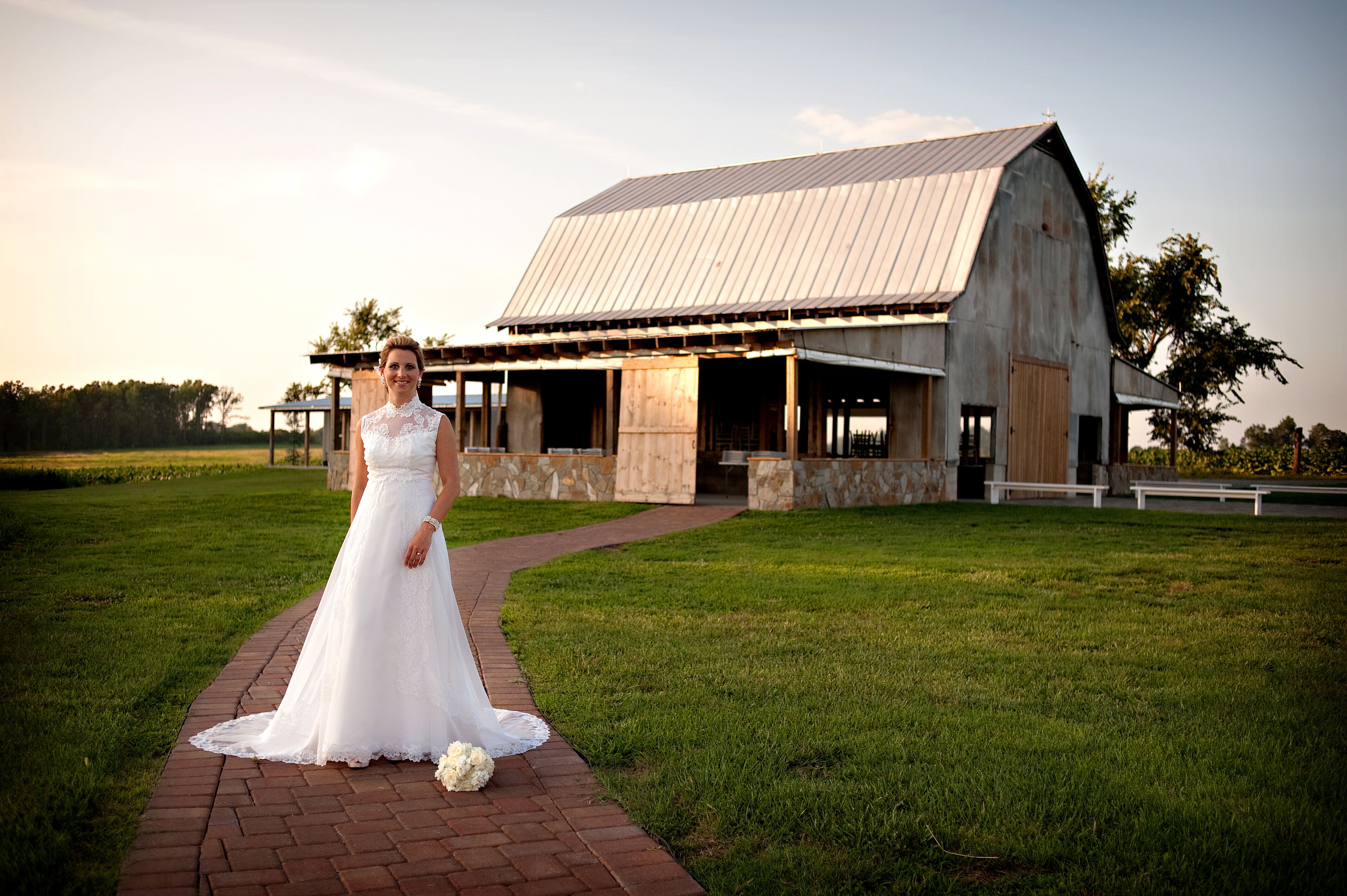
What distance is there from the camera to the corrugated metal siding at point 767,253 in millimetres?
21750

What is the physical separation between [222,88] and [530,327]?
12.5 m

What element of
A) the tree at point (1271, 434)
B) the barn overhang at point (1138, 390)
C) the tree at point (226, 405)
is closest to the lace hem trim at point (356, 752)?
the barn overhang at point (1138, 390)

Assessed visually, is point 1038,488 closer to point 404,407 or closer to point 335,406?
point 335,406

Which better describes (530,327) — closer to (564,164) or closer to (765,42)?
(564,164)

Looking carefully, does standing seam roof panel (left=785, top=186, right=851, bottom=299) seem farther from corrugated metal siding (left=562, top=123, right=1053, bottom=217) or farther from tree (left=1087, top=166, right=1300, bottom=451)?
tree (left=1087, top=166, right=1300, bottom=451)

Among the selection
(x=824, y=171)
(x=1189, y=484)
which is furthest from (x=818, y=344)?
(x=1189, y=484)

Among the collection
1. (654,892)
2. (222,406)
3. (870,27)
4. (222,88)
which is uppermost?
(870,27)

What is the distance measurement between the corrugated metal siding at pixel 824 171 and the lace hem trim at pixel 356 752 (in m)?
20.3

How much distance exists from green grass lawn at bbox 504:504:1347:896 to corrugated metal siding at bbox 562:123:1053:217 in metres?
14.7

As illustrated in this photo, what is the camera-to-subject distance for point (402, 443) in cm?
505

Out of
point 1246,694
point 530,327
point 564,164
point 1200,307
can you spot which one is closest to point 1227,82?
point 1246,694

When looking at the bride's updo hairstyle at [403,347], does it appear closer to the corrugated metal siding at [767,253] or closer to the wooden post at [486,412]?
the corrugated metal siding at [767,253]

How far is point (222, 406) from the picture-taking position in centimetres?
4259

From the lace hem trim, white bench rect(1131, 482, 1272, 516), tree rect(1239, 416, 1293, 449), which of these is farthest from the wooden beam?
tree rect(1239, 416, 1293, 449)
